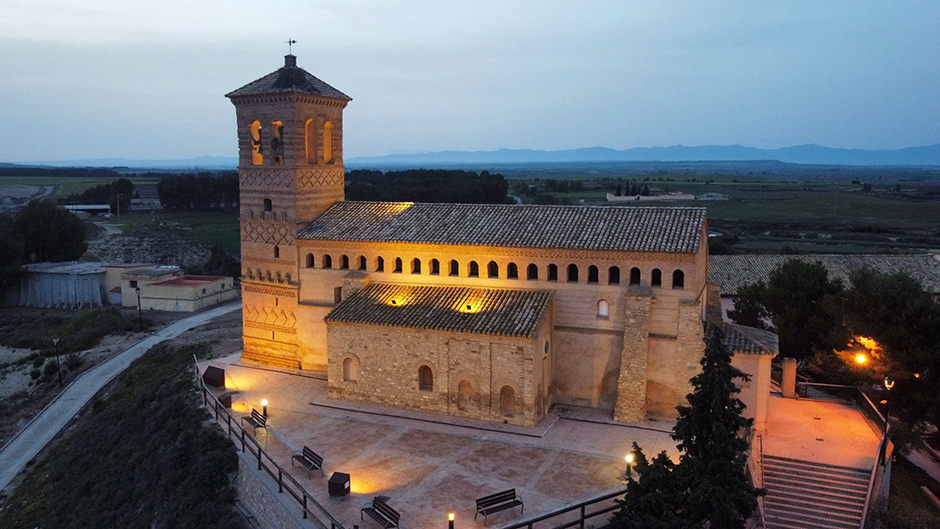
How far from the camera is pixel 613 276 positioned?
22.8m

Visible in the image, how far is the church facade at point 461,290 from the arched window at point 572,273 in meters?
0.04

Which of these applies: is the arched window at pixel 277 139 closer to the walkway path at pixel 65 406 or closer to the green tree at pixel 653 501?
the walkway path at pixel 65 406

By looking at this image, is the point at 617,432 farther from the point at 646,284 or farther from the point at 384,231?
the point at 384,231

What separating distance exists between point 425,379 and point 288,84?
13037mm

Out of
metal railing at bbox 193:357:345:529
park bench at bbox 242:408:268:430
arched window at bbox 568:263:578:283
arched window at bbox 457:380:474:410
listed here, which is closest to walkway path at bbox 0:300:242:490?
metal railing at bbox 193:357:345:529

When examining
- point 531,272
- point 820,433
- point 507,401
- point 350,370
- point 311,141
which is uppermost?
point 311,141

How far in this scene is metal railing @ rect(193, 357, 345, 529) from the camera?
51.6ft

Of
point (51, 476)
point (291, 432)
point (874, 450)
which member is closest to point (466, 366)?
point (291, 432)

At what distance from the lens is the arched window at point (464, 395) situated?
Answer: 22.6 m

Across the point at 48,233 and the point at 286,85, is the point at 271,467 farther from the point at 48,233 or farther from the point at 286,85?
the point at 48,233

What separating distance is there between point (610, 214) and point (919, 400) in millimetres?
11691

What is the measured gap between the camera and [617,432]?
21156 millimetres

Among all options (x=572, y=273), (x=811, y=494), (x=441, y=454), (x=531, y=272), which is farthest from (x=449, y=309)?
(x=811, y=494)

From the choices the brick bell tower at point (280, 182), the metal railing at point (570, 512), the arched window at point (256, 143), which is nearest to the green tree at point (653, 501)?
the metal railing at point (570, 512)
